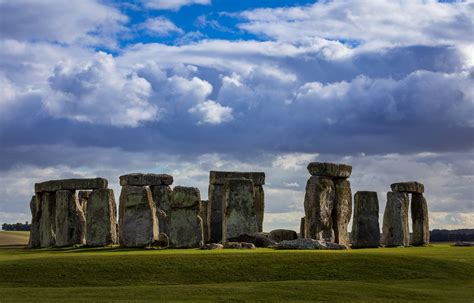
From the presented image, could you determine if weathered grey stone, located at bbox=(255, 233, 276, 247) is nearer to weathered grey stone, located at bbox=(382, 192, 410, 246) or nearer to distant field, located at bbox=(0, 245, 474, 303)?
weathered grey stone, located at bbox=(382, 192, 410, 246)

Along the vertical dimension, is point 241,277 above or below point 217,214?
below

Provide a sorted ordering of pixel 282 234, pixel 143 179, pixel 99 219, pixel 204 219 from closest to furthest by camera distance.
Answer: pixel 99 219
pixel 282 234
pixel 143 179
pixel 204 219

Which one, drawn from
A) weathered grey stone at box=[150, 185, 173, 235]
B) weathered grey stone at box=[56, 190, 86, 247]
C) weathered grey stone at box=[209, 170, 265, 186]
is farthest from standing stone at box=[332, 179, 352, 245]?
weathered grey stone at box=[56, 190, 86, 247]

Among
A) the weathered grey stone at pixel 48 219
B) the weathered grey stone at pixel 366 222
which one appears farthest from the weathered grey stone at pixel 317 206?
the weathered grey stone at pixel 48 219

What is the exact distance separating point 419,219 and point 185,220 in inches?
531

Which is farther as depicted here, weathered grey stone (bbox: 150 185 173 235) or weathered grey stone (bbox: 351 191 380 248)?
weathered grey stone (bbox: 150 185 173 235)

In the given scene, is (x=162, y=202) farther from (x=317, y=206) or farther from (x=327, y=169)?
(x=327, y=169)

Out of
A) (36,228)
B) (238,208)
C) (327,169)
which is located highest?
(327,169)

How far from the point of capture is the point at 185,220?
39.0m

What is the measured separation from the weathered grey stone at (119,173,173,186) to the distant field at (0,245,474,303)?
35.7 ft

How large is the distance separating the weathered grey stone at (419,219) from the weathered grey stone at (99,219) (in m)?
15.3

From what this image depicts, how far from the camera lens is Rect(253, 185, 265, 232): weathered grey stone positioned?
4794cm

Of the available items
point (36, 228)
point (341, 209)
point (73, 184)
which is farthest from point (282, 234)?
point (36, 228)

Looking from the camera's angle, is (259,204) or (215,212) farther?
(259,204)
